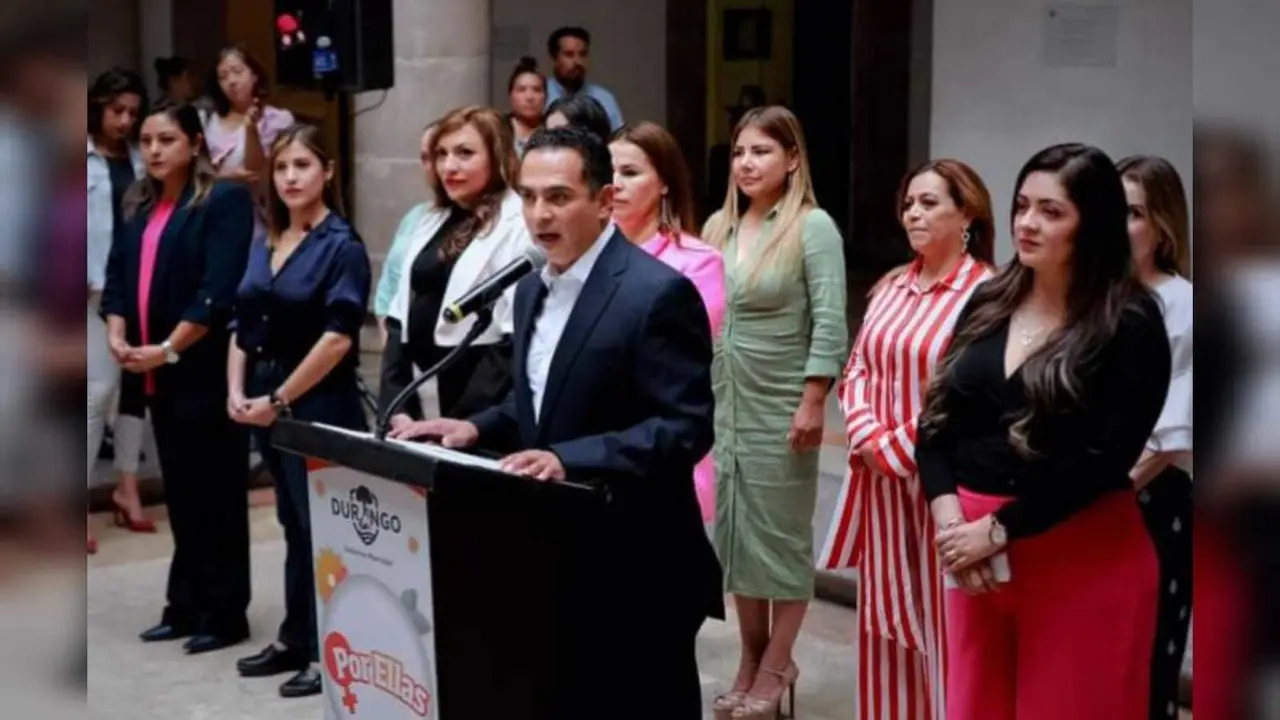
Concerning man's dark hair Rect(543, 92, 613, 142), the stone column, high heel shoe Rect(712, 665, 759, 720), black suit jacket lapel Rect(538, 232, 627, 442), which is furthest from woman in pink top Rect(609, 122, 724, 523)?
the stone column

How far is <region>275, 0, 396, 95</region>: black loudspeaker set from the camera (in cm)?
809

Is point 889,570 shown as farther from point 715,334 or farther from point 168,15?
point 168,15

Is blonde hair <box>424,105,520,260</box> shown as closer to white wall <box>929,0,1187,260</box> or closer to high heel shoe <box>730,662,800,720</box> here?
high heel shoe <box>730,662,800,720</box>

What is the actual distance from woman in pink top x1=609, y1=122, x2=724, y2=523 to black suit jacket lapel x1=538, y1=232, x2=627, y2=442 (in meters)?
1.67

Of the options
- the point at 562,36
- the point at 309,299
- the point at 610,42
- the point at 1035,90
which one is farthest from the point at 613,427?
the point at 610,42

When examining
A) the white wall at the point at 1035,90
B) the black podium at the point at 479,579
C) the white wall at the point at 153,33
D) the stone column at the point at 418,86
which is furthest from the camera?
the white wall at the point at 153,33

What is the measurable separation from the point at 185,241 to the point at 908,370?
2.85 meters

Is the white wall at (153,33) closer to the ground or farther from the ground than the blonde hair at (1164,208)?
farther from the ground

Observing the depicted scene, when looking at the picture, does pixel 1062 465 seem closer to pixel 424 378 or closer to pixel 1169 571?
pixel 1169 571

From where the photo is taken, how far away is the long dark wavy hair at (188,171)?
654 cm

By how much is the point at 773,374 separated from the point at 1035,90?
3361mm

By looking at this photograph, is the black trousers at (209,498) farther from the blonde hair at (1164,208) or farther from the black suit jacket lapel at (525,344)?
the blonde hair at (1164,208)

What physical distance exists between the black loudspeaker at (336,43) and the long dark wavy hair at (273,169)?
80.4 inches

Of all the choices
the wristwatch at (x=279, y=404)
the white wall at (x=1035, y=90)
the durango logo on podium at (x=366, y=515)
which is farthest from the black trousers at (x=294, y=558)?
the white wall at (x=1035, y=90)
